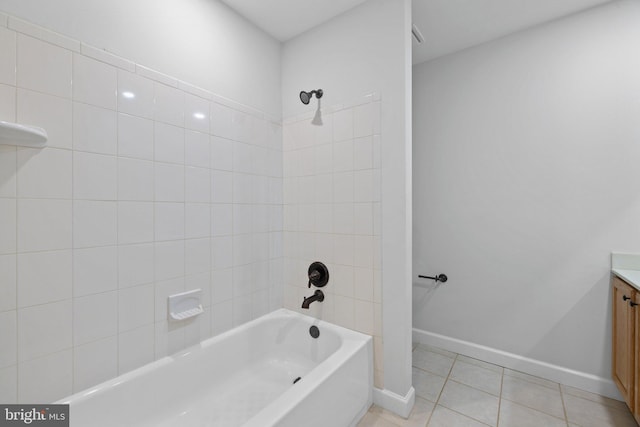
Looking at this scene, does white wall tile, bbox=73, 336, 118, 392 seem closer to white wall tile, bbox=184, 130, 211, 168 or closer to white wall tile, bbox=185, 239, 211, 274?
white wall tile, bbox=185, 239, 211, 274

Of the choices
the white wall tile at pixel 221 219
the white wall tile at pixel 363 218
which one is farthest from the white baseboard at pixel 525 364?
the white wall tile at pixel 221 219

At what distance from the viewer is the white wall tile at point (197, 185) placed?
154 centimetres

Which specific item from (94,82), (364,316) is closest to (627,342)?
(364,316)

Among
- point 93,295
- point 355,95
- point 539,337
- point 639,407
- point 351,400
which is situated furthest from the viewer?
point 539,337

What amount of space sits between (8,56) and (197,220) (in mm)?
987

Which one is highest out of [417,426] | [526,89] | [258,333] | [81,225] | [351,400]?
[526,89]

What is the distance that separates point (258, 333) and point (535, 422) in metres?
1.80

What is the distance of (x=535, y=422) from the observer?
1.53 meters

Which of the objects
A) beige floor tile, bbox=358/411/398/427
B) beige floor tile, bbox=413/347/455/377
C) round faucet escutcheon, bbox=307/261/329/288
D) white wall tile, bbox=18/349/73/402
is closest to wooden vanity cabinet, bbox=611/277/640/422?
beige floor tile, bbox=413/347/455/377

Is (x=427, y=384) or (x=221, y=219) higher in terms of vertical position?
(x=221, y=219)

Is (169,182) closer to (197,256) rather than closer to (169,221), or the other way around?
(169,221)

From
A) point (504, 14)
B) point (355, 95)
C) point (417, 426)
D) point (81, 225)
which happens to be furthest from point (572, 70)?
point (81, 225)

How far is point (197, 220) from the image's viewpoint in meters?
1.59

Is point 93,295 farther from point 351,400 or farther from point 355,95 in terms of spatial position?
point 355,95
